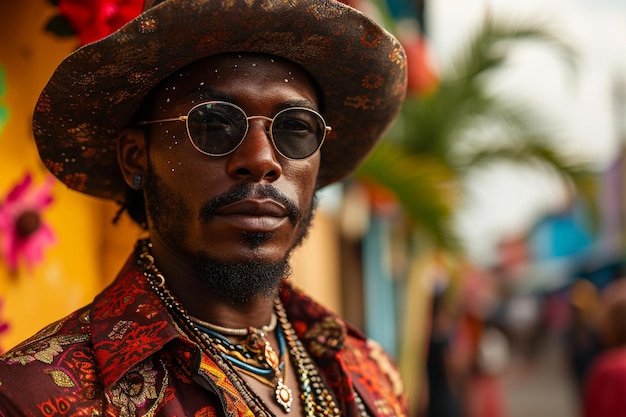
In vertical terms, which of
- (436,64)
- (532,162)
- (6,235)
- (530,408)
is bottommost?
(530,408)

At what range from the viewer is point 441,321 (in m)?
8.41

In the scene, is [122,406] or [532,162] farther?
[532,162]

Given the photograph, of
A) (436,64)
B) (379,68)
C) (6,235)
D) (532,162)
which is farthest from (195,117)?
(436,64)

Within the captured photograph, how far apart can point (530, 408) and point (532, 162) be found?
10.0 metres

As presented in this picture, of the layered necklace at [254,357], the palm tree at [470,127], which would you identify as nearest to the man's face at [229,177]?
the layered necklace at [254,357]

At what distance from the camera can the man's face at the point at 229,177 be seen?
7.34 ft

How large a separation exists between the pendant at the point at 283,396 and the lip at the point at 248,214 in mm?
440

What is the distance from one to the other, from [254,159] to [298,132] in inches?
7.4

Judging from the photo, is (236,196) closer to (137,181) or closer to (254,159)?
(254,159)

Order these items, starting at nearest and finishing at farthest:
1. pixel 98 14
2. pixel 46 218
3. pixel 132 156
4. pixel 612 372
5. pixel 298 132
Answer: pixel 298 132, pixel 132 156, pixel 98 14, pixel 46 218, pixel 612 372

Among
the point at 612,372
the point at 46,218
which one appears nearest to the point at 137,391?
the point at 46,218

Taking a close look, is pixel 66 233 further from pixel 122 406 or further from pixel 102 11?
pixel 122 406

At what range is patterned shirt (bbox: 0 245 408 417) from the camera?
6.31ft

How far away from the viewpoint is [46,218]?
3.49 meters
